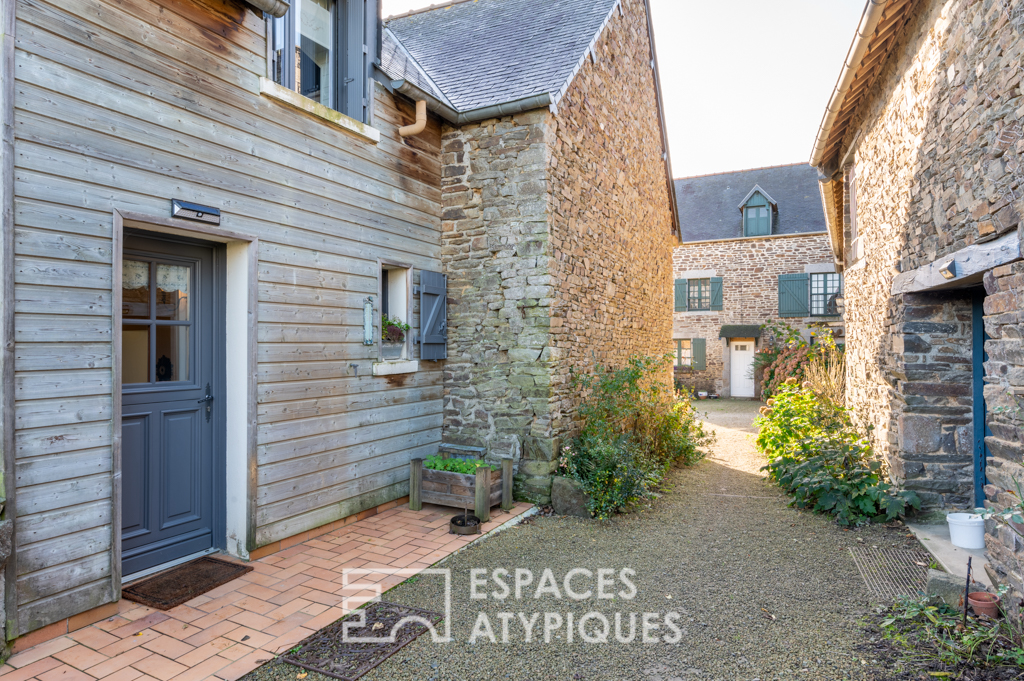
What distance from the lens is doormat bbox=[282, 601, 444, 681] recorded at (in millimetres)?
2877

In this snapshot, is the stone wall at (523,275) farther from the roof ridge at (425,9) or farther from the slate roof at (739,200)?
the slate roof at (739,200)

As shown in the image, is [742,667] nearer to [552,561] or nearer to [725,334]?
[552,561]

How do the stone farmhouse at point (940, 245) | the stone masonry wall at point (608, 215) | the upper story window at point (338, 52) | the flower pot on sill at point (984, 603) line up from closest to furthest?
the flower pot on sill at point (984, 603)
the stone farmhouse at point (940, 245)
the upper story window at point (338, 52)
the stone masonry wall at point (608, 215)

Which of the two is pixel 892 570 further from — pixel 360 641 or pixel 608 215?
pixel 608 215

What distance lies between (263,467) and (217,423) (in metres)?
0.46

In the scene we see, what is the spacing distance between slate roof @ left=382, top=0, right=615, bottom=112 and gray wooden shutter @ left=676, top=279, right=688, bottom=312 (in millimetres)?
12150

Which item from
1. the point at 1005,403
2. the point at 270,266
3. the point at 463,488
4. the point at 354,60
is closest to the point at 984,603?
the point at 1005,403

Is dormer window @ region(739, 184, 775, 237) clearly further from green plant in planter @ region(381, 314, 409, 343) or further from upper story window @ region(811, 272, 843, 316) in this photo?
green plant in planter @ region(381, 314, 409, 343)

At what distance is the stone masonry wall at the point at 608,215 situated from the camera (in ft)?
20.2

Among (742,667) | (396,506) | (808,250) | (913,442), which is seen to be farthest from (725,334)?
(742,667)

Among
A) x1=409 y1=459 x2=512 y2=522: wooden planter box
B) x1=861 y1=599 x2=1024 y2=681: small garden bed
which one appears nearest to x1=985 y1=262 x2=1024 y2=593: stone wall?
x1=861 y1=599 x2=1024 y2=681: small garden bed

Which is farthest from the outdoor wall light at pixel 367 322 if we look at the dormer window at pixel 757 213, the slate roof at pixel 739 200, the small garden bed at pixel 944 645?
the dormer window at pixel 757 213

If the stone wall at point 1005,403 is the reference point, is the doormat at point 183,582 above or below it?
below

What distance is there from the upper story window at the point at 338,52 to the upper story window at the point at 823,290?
15.7 meters
